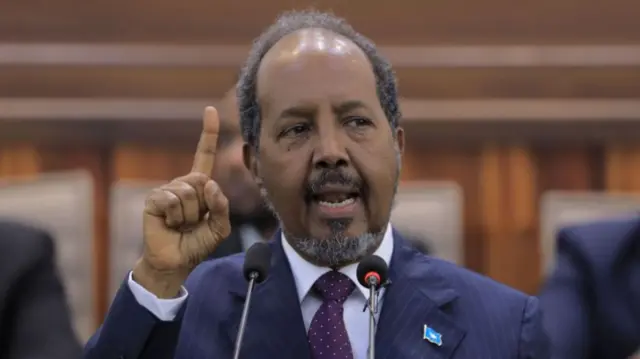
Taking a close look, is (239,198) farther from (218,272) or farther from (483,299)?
(483,299)

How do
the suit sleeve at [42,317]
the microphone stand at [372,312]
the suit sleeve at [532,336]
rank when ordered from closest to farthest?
the microphone stand at [372,312] → the suit sleeve at [532,336] → the suit sleeve at [42,317]

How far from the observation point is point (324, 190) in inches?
44.8

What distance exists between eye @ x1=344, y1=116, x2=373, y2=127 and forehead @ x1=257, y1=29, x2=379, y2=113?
2 cm

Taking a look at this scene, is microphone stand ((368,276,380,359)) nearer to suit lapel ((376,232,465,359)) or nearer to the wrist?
suit lapel ((376,232,465,359))

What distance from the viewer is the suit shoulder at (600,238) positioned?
1521 mm

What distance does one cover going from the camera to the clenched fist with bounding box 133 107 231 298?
3.72ft

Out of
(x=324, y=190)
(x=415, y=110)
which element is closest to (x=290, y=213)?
(x=324, y=190)

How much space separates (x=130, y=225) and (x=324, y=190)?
6.93ft

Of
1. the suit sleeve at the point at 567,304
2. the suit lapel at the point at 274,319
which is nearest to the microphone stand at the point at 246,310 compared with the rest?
the suit lapel at the point at 274,319

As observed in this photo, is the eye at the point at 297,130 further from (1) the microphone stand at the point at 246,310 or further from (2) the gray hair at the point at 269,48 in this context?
(1) the microphone stand at the point at 246,310

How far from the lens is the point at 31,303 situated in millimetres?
1338

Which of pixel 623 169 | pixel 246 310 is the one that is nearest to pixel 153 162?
pixel 623 169

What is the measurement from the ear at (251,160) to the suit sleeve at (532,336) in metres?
0.41

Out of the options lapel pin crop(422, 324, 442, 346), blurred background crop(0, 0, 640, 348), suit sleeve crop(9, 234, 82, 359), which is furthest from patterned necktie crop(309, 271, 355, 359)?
blurred background crop(0, 0, 640, 348)
